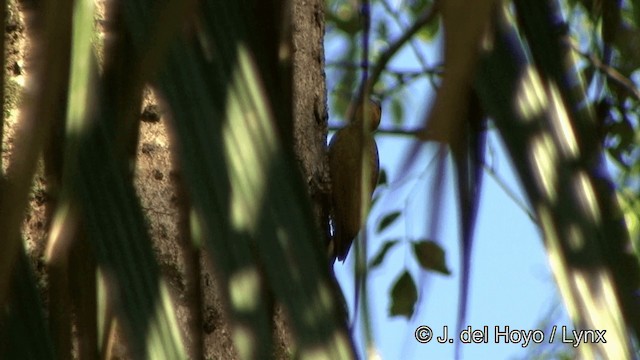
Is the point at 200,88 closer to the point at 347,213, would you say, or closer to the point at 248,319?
the point at 248,319

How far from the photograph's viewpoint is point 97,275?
0.54 metres

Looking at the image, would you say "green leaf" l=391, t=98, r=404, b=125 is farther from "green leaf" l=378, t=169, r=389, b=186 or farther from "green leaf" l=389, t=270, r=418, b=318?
"green leaf" l=389, t=270, r=418, b=318

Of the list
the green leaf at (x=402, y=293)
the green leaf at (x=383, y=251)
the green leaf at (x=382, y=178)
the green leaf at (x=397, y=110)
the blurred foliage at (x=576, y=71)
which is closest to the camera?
the blurred foliage at (x=576, y=71)

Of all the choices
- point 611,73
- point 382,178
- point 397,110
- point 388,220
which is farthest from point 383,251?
A: point 611,73

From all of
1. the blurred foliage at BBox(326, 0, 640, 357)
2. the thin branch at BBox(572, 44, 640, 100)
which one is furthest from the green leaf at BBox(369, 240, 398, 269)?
the thin branch at BBox(572, 44, 640, 100)

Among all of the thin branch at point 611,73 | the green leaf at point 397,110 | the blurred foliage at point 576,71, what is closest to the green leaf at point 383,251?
the blurred foliage at point 576,71

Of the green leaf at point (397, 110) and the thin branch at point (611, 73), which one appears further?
the green leaf at point (397, 110)

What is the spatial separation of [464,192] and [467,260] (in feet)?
0.11

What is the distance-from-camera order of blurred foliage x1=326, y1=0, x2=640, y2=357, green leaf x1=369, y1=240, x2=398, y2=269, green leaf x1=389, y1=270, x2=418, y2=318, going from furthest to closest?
green leaf x1=369, y1=240, x2=398, y2=269
green leaf x1=389, y1=270, x2=418, y2=318
blurred foliage x1=326, y1=0, x2=640, y2=357

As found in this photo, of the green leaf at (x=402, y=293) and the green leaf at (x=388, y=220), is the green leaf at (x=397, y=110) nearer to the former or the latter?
the green leaf at (x=388, y=220)

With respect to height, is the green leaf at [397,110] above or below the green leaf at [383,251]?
above

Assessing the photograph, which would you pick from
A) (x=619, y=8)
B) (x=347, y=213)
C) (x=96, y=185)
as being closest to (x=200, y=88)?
(x=96, y=185)

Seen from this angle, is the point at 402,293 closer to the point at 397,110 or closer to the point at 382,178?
the point at 382,178

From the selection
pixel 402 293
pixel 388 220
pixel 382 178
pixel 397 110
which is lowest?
pixel 402 293
